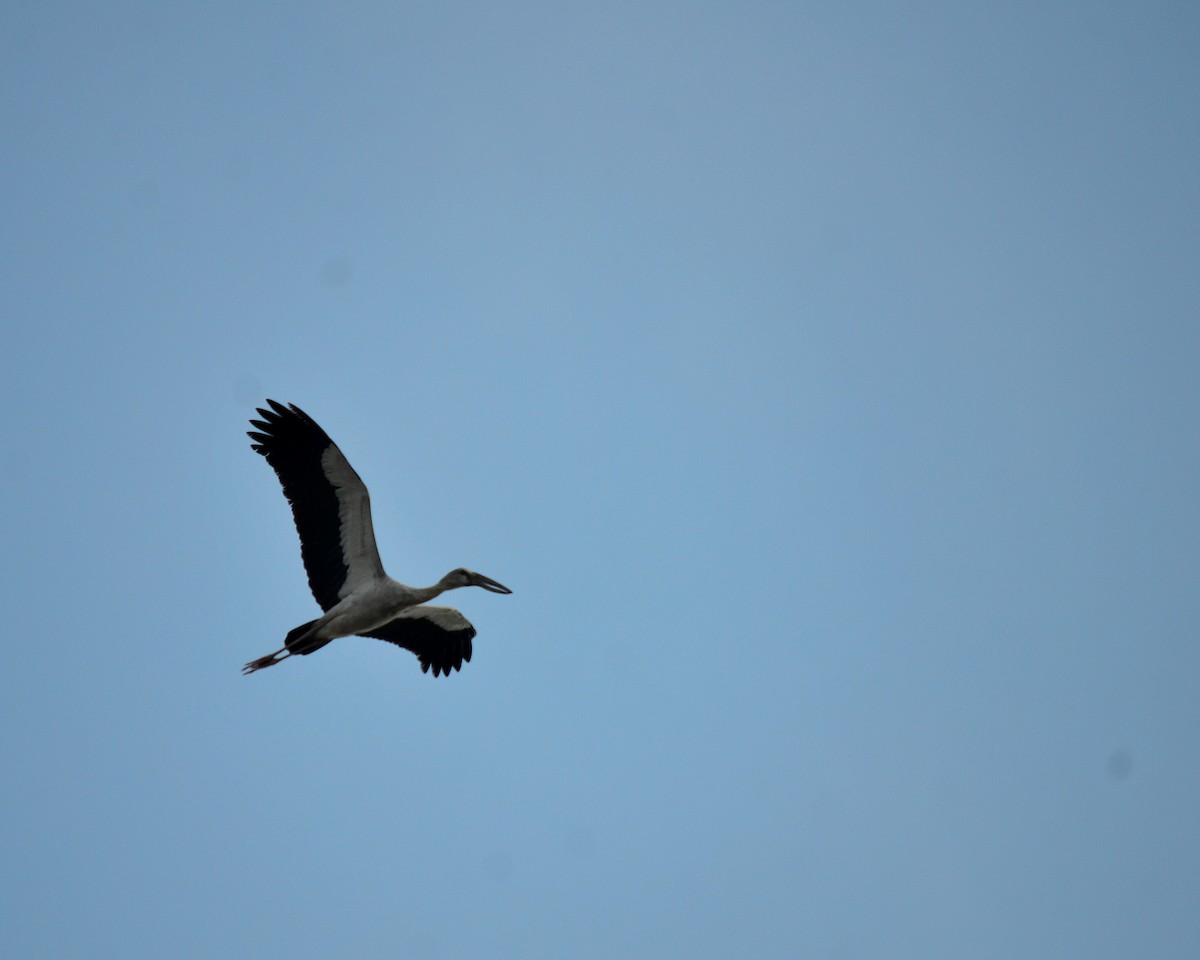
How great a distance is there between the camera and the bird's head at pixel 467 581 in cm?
1897

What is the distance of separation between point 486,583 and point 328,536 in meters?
2.57

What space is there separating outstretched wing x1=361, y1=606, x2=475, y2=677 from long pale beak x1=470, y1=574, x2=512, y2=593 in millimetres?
836

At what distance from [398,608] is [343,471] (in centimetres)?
221

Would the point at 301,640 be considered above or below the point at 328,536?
below

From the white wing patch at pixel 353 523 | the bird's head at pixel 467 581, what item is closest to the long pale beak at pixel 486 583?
the bird's head at pixel 467 581

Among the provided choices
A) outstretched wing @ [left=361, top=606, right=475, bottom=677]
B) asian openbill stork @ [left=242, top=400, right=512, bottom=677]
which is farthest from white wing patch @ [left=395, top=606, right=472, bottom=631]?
asian openbill stork @ [left=242, top=400, right=512, bottom=677]

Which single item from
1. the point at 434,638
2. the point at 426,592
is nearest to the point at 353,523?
the point at 426,592

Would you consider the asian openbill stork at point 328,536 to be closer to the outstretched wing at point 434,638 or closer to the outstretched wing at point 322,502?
the outstretched wing at point 322,502

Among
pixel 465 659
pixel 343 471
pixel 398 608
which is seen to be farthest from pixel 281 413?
pixel 465 659

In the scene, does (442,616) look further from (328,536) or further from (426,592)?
(328,536)

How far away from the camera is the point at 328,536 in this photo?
1806cm

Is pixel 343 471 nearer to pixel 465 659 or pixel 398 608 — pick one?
pixel 398 608

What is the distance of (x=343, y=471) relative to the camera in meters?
17.6

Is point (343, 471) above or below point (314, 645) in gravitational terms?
above
